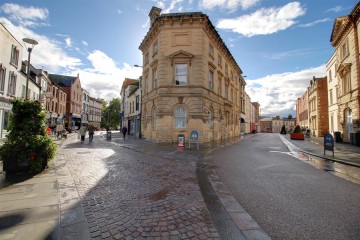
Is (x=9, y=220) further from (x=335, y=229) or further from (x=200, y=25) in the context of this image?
(x=200, y=25)

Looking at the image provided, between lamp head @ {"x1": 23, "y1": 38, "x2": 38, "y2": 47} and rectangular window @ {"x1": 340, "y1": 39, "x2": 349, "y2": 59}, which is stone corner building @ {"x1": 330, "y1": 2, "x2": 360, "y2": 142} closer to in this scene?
rectangular window @ {"x1": 340, "y1": 39, "x2": 349, "y2": 59}

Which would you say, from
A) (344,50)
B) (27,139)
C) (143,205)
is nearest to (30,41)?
(27,139)

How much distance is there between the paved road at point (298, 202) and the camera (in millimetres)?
3078

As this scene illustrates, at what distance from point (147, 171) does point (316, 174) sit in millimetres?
6189

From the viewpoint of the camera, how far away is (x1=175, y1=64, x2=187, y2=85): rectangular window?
1885 cm

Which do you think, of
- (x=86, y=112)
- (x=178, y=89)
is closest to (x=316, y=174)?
(x=178, y=89)

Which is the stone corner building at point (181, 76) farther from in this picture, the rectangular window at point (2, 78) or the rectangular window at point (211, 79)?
the rectangular window at point (2, 78)

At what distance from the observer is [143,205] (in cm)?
398

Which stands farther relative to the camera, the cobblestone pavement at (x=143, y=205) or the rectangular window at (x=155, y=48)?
the rectangular window at (x=155, y=48)

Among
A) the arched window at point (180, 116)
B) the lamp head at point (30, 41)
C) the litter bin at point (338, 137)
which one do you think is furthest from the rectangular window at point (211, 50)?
the litter bin at point (338, 137)

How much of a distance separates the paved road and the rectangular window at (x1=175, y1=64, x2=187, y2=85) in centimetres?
1332

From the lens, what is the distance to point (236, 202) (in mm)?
4184

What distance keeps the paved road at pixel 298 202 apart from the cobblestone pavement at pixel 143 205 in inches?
42.6

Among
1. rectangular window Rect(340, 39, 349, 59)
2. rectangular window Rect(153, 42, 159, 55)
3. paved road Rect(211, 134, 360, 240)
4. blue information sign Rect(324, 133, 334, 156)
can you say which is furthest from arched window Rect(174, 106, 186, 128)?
rectangular window Rect(340, 39, 349, 59)
